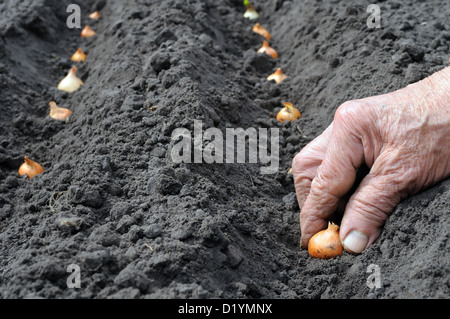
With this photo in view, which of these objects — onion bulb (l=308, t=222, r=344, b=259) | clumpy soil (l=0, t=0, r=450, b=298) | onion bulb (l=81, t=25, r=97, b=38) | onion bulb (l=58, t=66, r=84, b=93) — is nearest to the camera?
clumpy soil (l=0, t=0, r=450, b=298)

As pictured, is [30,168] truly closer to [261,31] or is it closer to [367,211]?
[367,211]

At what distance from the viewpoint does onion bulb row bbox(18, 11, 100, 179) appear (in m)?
3.93

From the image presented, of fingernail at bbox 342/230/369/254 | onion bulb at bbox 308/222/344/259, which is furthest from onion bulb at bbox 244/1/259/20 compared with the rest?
fingernail at bbox 342/230/369/254

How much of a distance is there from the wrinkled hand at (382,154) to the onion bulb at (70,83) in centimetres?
300

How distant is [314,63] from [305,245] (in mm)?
2377

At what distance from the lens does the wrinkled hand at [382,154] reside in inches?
106

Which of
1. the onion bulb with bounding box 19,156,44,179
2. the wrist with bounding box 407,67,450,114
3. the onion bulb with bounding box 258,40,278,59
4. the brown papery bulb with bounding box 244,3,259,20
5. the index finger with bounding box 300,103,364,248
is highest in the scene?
the wrist with bounding box 407,67,450,114

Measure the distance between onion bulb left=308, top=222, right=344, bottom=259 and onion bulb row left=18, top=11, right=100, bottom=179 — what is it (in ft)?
7.00

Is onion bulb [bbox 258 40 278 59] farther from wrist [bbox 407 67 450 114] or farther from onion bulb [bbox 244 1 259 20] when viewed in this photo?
wrist [bbox 407 67 450 114]

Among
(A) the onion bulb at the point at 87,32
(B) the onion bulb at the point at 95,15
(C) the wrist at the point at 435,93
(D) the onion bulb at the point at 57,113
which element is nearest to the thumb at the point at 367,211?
(C) the wrist at the point at 435,93

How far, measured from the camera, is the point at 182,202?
2881 mm

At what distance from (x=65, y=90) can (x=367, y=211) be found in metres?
3.38
